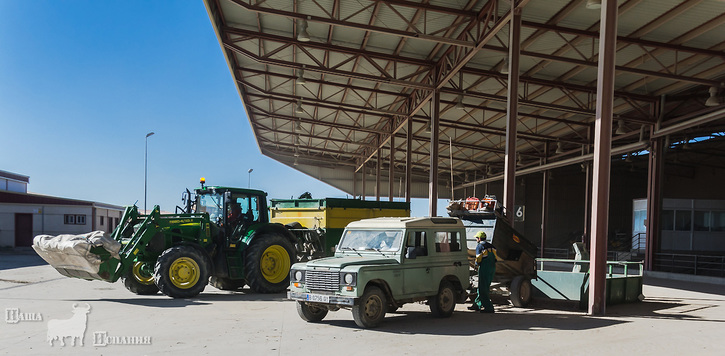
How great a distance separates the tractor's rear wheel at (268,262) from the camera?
42.4 ft

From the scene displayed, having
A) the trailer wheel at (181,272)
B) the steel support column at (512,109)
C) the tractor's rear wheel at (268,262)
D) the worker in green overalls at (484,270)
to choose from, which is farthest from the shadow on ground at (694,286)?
the trailer wheel at (181,272)

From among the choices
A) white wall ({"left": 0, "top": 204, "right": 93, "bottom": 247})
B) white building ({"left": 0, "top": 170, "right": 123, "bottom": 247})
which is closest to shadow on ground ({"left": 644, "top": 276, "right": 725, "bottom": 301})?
white wall ({"left": 0, "top": 204, "right": 93, "bottom": 247})

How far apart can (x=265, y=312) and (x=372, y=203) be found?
5.97m

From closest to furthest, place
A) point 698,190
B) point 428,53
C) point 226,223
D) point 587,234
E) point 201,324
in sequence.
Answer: point 201,324 < point 226,223 < point 428,53 < point 587,234 < point 698,190

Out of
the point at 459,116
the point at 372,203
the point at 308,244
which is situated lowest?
the point at 308,244

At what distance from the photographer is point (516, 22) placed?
1539cm

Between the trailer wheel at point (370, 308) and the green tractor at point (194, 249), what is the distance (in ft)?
15.4

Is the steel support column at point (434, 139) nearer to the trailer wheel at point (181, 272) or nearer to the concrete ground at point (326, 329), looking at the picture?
the concrete ground at point (326, 329)

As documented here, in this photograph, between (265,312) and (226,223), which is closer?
(265,312)

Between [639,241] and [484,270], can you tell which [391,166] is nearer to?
[639,241]

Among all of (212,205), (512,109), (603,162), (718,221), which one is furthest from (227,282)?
(718,221)

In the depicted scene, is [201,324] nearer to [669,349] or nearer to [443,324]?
[443,324]

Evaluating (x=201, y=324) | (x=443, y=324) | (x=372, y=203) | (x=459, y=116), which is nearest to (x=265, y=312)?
(x=201, y=324)

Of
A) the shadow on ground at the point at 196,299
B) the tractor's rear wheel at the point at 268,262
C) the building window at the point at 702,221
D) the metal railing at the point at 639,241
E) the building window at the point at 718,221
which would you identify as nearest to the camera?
the shadow on ground at the point at 196,299
